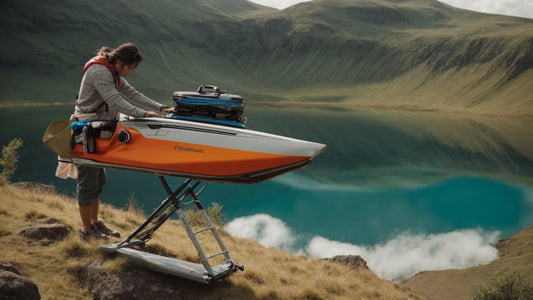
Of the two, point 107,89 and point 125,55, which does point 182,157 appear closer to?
point 107,89

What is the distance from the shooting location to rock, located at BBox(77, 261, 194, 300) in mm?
4473

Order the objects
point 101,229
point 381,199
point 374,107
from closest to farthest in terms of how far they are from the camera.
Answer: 1. point 101,229
2. point 381,199
3. point 374,107

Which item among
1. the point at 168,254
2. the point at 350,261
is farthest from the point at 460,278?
the point at 168,254

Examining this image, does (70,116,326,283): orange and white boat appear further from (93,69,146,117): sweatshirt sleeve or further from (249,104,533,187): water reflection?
(249,104,533,187): water reflection

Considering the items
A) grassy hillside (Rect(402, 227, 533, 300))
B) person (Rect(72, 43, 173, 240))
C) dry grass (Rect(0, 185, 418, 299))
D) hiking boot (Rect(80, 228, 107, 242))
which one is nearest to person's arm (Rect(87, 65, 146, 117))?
person (Rect(72, 43, 173, 240))

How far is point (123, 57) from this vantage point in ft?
16.7

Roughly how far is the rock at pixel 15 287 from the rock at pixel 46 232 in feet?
5.06

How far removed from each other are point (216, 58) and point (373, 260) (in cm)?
15111

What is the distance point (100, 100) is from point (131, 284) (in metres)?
2.52

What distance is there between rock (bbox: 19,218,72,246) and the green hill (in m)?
89.2

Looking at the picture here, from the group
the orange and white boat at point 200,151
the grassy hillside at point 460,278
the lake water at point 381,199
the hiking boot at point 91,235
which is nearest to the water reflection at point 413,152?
the lake water at point 381,199

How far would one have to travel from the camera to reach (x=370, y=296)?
19.5 feet

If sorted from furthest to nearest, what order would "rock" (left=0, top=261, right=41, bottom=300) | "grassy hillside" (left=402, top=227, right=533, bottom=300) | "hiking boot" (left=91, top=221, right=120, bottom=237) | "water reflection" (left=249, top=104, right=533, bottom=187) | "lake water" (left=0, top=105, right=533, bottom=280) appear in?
"water reflection" (left=249, top=104, right=533, bottom=187)
"lake water" (left=0, top=105, right=533, bottom=280)
"grassy hillside" (left=402, top=227, right=533, bottom=300)
"hiking boot" (left=91, top=221, right=120, bottom=237)
"rock" (left=0, top=261, right=41, bottom=300)

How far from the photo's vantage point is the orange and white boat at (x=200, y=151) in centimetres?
438
